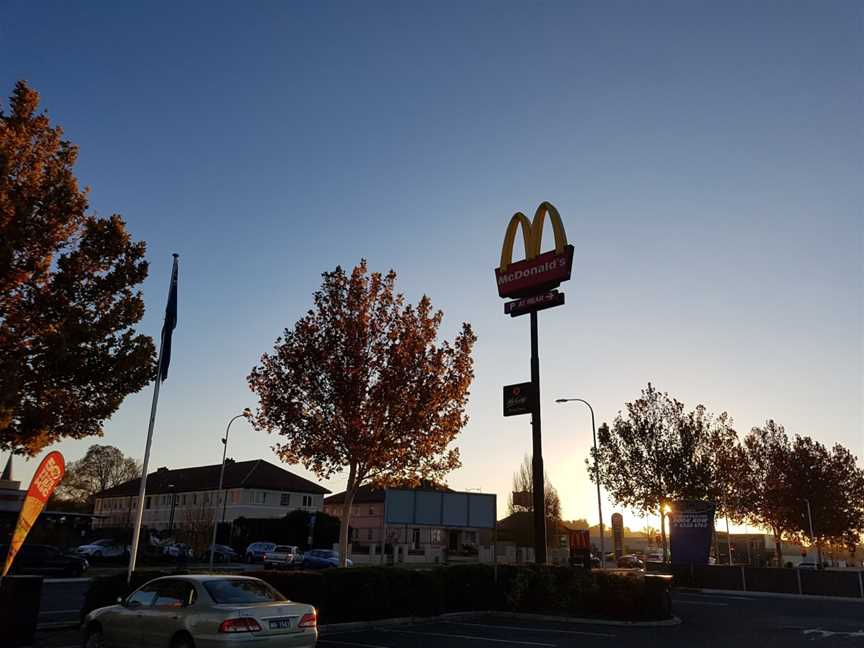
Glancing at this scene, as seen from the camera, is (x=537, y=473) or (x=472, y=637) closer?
(x=472, y=637)

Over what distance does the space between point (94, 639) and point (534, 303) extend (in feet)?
59.2

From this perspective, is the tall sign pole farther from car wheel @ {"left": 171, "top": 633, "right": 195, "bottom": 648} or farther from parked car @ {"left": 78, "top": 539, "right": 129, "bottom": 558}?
parked car @ {"left": 78, "top": 539, "right": 129, "bottom": 558}

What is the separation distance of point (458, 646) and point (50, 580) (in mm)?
27917

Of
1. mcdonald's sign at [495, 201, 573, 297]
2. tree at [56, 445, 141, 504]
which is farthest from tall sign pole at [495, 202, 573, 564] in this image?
tree at [56, 445, 141, 504]

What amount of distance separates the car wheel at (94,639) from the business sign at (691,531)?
28.9m

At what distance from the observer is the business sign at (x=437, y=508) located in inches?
910

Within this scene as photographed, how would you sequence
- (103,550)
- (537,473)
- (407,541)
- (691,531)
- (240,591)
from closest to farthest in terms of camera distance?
(240,591) < (537,473) < (691,531) < (103,550) < (407,541)

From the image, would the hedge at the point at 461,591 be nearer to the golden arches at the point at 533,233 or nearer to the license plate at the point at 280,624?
the license plate at the point at 280,624

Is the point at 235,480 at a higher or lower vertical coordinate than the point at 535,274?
lower

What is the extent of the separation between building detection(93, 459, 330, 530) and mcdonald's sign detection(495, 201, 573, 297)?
46.4 m

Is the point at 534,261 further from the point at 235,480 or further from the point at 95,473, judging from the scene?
the point at 95,473

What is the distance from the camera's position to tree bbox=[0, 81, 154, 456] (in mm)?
16062

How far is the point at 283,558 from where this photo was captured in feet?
149

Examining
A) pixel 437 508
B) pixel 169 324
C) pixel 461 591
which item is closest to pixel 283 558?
pixel 437 508
